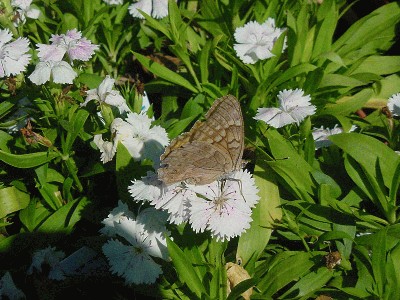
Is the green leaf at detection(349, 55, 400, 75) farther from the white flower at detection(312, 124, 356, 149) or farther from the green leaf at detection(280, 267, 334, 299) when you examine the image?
the green leaf at detection(280, 267, 334, 299)

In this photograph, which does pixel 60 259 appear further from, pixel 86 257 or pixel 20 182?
pixel 20 182

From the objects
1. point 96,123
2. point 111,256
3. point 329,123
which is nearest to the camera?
point 111,256

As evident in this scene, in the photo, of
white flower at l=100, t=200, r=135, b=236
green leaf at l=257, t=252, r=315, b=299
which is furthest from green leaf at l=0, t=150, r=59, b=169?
green leaf at l=257, t=252, r=315, b=299

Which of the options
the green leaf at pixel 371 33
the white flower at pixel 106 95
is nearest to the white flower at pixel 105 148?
the white flower at pixel 106 95

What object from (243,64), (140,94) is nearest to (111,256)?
(140,94)

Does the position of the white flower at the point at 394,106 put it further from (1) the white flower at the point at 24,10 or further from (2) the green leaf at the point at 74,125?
(1) the white flower at the point at 24,10

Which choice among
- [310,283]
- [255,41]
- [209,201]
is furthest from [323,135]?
[209,201]

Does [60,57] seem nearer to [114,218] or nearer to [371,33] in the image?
[114,218]
